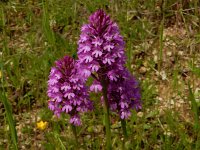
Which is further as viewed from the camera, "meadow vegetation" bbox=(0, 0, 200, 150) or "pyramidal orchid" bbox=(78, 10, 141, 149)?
"meadow vegetation" bbox=(0, 0, 200, 150)

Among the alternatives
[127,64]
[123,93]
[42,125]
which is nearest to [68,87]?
[123,93]

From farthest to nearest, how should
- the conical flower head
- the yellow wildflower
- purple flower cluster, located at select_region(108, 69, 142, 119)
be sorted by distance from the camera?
the yellow wildflower, purple flower cluster, located at select_region(108, 69, 142, 119), the conical flower head

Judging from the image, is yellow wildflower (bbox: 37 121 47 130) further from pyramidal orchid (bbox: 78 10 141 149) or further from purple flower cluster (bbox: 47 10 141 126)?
pyramidal orchid (bbox: 78 10 141 149)

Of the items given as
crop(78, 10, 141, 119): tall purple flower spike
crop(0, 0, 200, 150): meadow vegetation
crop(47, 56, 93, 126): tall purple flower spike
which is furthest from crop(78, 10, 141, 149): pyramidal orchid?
crop(0, 0, 200, 150): meadow vegetation

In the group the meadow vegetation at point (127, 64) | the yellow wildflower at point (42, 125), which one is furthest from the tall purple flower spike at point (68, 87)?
the yellow wildflower at point (42, 125)

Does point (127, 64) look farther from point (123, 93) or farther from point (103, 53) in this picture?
point (103, 53)

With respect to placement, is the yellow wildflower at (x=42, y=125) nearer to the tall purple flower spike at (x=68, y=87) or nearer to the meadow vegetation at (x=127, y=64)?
the meadow vegetation at (x=127, y=64)

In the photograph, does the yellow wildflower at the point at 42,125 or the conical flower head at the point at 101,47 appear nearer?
the conical flower head at the point at 101,47
